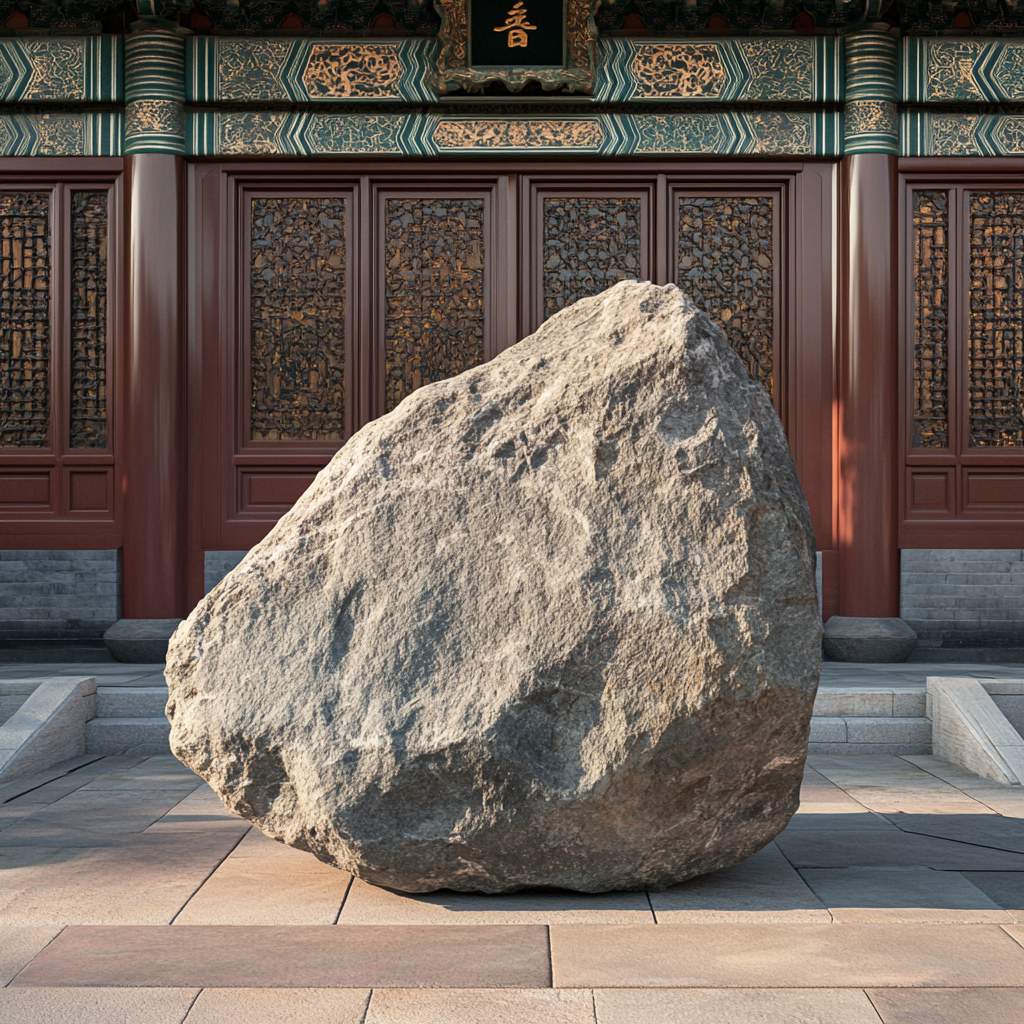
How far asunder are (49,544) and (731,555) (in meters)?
6.25

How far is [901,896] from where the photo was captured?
3.54 metres

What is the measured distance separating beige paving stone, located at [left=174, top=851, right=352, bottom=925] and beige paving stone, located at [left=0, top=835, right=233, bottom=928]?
66 millimetres

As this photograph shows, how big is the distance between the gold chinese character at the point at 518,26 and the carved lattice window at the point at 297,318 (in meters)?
1.68

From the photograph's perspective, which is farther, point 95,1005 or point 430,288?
point 430,288

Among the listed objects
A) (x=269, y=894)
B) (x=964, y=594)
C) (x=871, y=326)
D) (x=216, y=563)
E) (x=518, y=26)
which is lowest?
(x=269, y=894)

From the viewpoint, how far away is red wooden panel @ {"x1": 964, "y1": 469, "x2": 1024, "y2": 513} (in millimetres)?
8188

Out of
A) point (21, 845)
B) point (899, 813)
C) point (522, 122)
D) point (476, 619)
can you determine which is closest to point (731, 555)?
point (476, 619)

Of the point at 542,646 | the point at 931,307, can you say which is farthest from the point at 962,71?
the point at 542,646

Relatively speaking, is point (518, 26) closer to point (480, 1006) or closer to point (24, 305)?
point (24, 305)

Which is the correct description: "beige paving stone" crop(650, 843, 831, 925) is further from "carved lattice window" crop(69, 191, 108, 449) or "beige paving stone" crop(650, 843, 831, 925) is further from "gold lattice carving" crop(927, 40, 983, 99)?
"gold lattice carving" crop(927, 40, 983, 99)

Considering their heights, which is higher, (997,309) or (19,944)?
(997,309)

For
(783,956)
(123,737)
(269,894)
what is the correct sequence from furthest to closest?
(123,737), (269,894), (783,956)

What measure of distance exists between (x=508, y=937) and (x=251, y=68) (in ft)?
22.2

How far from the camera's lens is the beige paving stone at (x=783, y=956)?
2.87 metres
